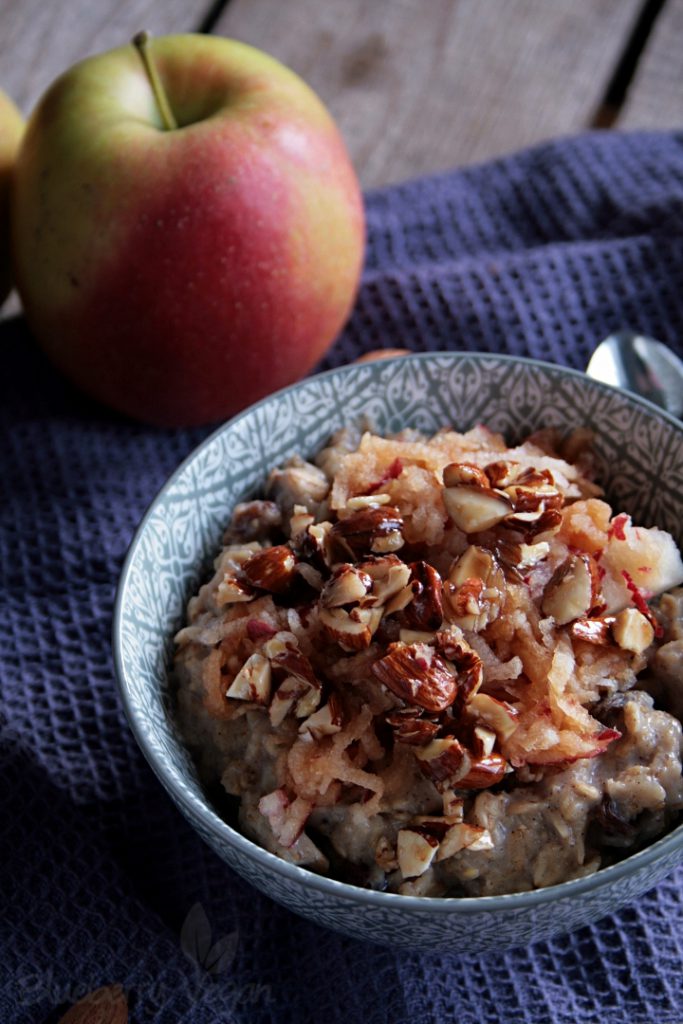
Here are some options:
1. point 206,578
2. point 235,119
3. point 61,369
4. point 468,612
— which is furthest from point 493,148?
point 468,612

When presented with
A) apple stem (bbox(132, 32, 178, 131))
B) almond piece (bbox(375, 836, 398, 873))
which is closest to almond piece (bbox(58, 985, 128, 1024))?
almond piece (bbox(375, 836, 398, 873))

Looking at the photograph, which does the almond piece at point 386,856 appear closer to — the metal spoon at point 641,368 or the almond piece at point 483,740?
the almond piece at point 483,740

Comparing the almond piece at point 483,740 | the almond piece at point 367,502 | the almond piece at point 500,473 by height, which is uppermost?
the almond piece at point 500,473

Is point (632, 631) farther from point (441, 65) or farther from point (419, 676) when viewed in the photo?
point (441, 65)

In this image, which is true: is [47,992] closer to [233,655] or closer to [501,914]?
[233,655]

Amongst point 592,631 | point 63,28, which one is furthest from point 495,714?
point 63,28

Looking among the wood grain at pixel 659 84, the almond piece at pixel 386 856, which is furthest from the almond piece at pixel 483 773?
the wood grain at pixel 659 84

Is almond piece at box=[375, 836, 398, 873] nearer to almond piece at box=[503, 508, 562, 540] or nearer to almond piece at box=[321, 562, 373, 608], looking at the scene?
almond piece at box=[321, 562, 373, 608]

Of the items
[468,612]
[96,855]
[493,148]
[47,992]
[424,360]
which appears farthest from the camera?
[493,148]
